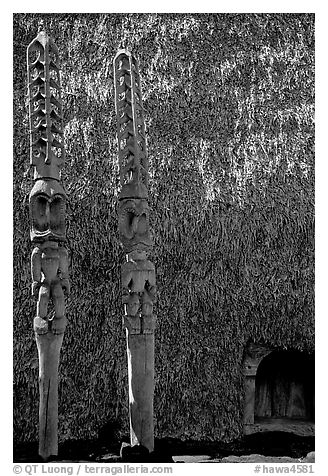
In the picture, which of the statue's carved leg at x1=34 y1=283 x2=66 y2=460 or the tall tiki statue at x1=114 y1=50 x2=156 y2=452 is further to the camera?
the tall tiki statue at x1=114 y1=50 x2=156 y2=452

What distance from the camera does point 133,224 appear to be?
4309 millimetres

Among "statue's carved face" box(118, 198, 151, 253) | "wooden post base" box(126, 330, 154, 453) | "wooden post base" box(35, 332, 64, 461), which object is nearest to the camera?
"wooden post base" box(35, 332, 64, 461)

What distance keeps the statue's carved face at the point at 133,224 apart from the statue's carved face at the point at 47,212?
41 cm

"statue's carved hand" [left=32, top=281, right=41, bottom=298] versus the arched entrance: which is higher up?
"statue's carved hand" [left=32, top=281, right=41, bottom=298]

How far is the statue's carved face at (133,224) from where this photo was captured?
4.31 m

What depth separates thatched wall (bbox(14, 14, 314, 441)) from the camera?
596 cm

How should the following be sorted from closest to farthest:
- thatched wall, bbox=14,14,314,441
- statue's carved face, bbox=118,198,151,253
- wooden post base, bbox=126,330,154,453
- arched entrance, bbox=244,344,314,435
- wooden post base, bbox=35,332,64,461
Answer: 1. wooden post base, bbox=35,332,64,461
2. wooden post base, bbox=126,330,154,453
3. statue's carved face, bbox=118,198,151,253
4. thatched wall, bbox=14,14,314,441
5. arched entrance, bbox=244,344,314,435

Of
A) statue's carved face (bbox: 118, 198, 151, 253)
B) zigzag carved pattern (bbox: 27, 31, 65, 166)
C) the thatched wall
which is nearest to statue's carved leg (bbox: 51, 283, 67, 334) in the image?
statue's carved face (bbox: 118, 198, 151, 253)

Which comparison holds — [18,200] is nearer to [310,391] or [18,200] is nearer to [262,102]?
[262,102]

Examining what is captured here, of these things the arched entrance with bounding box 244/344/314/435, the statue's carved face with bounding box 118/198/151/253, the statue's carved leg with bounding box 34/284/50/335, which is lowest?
the arched entrance with bounding box 244/344/314/435

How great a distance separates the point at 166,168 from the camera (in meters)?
6.14

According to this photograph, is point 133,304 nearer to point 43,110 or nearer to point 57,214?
point 57,214

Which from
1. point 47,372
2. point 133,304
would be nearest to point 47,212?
point 133,304

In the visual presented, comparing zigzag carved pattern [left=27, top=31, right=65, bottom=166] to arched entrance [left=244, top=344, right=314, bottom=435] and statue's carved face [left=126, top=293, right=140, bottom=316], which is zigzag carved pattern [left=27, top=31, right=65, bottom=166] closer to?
statue's carved face [left=126, top=293, right=140, bottom=316]
